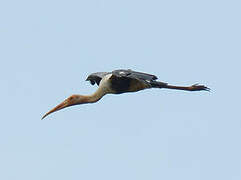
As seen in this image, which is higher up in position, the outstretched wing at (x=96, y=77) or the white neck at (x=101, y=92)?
the outstretched wing at (x=96, y=77)

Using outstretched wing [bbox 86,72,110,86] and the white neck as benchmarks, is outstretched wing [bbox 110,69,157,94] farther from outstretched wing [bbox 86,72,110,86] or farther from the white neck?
outstretched wing [bbox 86,72,110,86]

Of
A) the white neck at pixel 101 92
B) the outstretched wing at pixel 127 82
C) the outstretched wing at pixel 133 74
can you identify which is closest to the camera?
the outstretched wing at pixel 133 74

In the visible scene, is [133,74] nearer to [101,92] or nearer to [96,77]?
[101,92]

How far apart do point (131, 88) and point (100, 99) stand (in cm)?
128

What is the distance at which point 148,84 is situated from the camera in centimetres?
3112

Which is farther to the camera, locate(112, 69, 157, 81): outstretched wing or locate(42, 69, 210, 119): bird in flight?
locate(42, 69, 210, 119): bird in flight

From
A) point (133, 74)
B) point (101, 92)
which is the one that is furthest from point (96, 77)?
point (133, 74)

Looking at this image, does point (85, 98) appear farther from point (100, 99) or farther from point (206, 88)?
point (206, 88)

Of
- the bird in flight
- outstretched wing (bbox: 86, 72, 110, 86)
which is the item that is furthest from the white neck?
outstretched wing (bbox: 86, 72, 110, 86)

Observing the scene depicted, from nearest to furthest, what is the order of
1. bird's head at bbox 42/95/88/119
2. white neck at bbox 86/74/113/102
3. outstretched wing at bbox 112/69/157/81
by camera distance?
outstretched wing at bbox 112/69/157/81, bird's head at bbox 42/95/88/119, white neck at bbox 86/74/113/102

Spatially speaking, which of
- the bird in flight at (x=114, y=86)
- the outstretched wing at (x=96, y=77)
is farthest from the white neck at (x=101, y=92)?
the outstretched wing at (x=96, y=77)

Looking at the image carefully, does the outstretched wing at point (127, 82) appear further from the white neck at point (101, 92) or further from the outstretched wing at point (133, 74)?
the white neck at point (101, 92)

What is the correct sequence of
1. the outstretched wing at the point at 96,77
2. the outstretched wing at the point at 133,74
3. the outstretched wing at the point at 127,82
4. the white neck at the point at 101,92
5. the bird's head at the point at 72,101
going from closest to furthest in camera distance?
the outstretched wing at the point at 133,74, the outstretched wing at the point at 127,82, the bird's head at the point at 72,101, the white neck at the point at 101,92, the outstretched wing at the point at 96,77

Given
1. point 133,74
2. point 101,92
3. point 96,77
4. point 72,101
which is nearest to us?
point 133,74
